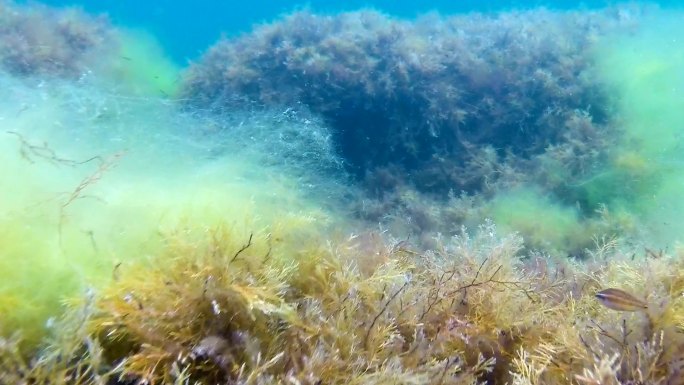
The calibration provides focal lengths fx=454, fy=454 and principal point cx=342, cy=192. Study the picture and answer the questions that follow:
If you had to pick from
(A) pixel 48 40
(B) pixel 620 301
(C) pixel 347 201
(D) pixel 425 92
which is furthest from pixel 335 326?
(A) pixel 48 40

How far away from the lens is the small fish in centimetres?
246

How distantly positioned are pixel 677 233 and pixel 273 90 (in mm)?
6671

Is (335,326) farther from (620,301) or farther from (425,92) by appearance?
(425,92)

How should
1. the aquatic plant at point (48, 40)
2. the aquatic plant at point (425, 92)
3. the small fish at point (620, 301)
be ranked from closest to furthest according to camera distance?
1. the small fish at point (620, 301)
2. the aquatic plant at point (425, 92)
3. the aquatic plant at point (48, 40)

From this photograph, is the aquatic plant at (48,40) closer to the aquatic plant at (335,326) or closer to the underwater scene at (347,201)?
the underwater scene at (347,201)

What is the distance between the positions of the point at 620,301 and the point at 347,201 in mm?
4678

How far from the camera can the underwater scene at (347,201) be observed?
2.20 m

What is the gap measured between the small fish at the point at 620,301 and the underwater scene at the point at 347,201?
1 cm

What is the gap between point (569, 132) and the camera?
301 inches

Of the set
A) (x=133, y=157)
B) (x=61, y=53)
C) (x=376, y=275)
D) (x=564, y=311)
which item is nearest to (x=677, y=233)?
(x=564, y=311)

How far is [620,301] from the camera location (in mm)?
2479

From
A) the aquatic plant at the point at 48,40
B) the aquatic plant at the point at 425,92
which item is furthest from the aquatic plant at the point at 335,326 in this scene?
the aquatic plant at the point at 48,40

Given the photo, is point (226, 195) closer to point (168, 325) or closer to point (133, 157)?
point (133, 157)

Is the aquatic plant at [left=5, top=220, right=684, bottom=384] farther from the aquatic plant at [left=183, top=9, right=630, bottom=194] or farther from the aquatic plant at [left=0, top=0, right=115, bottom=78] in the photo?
the aquatic plant at [left=0, top=0, right=115, bottom=78]
